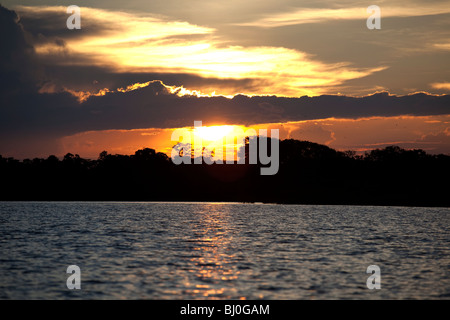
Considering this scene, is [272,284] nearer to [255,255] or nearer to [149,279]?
[149,279]

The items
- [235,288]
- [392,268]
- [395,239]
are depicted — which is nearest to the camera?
[235,288]

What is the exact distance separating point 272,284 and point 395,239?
46.3 metres

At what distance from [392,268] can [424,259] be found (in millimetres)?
8266

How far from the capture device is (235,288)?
39062mm

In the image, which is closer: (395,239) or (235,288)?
(235,288)

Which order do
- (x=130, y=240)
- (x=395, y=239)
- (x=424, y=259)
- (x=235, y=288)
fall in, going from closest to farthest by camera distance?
(x=235, y=288) < (x=424, y=259) < (x=130, y=240) < (x=395, y=239)

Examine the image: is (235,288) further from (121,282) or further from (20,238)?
(20,238)

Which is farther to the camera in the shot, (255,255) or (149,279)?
(255,255)

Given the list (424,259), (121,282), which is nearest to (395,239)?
(424,259)
